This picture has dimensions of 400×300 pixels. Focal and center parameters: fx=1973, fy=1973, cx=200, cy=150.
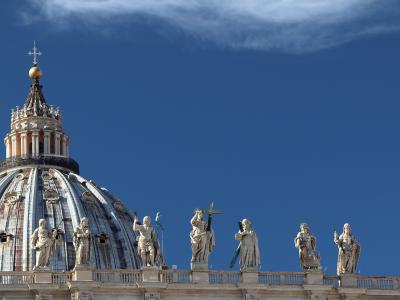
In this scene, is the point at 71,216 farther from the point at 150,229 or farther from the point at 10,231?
the point at 150,229

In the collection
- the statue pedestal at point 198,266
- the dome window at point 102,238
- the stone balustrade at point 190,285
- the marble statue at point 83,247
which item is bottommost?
the stone balustrade at point 190,285

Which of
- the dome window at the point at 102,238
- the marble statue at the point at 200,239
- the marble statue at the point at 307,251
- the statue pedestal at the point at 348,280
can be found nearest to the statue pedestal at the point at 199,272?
the marble statue at the point at 200,239

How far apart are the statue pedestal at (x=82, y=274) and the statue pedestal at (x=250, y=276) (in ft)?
29.4

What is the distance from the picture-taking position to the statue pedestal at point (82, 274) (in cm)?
11231

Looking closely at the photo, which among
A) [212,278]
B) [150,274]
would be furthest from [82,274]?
[212,278]

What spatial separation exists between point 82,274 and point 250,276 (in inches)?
388

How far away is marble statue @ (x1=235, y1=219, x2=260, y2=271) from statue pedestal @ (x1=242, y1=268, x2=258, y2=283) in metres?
0.21

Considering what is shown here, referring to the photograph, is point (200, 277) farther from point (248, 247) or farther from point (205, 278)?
point (248, 247)

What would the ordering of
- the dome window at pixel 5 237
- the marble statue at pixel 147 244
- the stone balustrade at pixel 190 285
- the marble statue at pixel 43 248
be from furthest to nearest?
the dome window at pixel 5 237 < the marble statue at pixel 147 244 < the marble statue at pixel 43 248 < the stone balustrade at pixel 190 285

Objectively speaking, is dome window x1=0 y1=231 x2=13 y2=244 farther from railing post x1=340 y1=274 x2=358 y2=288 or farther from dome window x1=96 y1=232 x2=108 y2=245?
railing post x1=340 y1=274 x2=358 y2=288

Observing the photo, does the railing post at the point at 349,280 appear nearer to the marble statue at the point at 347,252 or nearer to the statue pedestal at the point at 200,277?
the marble statue at the point at 347,252

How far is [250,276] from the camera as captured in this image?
114562 mm

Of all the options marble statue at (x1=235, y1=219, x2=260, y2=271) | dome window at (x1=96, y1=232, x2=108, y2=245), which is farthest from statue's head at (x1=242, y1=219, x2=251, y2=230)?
dome window at (x1=96, y1=232, x2=108, y2=245)

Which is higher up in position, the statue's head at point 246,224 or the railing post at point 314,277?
the statue's head at point 246,224
